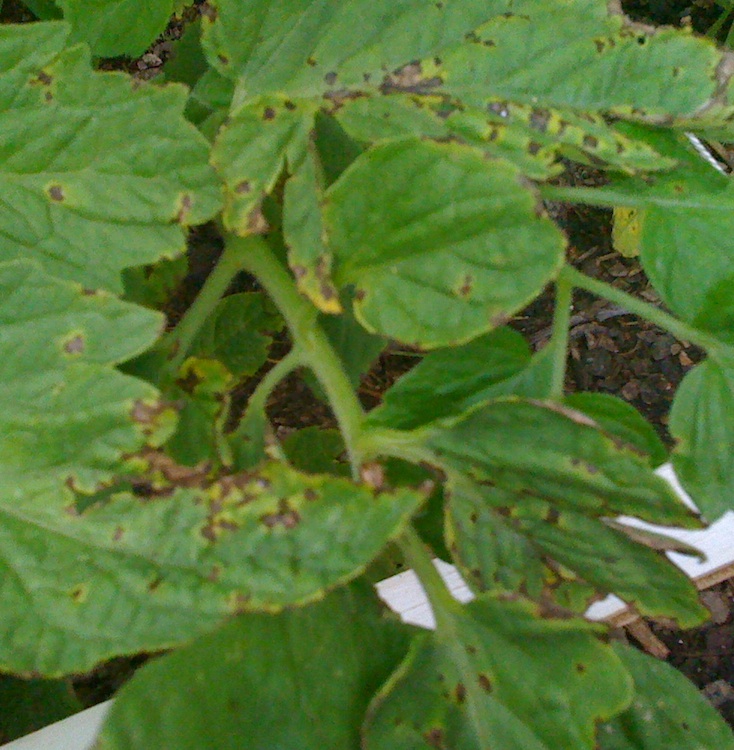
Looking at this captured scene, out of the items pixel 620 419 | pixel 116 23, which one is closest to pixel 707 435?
pixel 620 419

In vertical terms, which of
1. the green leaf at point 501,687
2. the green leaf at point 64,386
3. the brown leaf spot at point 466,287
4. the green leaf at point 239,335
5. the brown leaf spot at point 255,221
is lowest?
the green leaf at point 501,687

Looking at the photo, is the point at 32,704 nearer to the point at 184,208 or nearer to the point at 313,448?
the point at 313,448

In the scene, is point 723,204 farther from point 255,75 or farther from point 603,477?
point 255,75

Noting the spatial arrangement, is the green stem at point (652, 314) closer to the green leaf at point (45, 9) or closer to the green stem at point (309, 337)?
the green stem at point (309, 337)

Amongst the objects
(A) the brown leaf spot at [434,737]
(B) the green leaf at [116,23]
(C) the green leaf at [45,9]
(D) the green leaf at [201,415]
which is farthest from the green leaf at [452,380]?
(C) the green leaf at [45,9]

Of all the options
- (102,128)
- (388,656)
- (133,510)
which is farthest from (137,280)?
(388,656)

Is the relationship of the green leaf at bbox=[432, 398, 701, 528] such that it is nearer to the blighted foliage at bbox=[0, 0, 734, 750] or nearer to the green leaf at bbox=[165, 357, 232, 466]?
the blighted foliage at bbox=[0, 0, 734, 750]

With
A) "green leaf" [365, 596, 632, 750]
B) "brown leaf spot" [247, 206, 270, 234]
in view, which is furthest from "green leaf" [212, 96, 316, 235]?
"green leaf" [365, 596, 632, 750]
